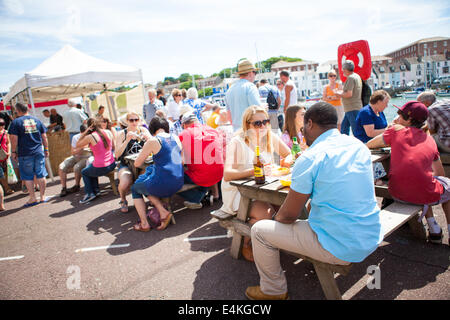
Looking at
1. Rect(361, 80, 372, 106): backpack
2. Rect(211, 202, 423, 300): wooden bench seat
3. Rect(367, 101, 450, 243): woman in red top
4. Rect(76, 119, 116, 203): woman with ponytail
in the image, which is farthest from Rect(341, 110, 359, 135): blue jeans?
Rect(76, 119, 116, 203): woman with ponytail

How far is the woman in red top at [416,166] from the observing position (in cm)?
252

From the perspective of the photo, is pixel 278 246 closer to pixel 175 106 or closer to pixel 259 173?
pixel 259 173

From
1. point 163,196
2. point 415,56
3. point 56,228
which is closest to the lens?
point 163,196

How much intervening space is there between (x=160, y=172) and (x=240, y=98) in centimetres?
184

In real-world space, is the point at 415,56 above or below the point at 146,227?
above

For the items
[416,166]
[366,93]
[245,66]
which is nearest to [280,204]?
[416,166]

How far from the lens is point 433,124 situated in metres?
3.93

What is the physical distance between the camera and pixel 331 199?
68.8 inches

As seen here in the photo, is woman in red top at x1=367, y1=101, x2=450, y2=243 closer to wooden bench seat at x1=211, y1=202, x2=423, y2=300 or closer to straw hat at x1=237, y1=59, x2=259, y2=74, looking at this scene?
wooden bench seat at x1=211, y1=202, x2=423, y2=300

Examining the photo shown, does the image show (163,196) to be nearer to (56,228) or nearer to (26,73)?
(56,228)

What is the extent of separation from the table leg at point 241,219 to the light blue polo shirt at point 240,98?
7.15ft

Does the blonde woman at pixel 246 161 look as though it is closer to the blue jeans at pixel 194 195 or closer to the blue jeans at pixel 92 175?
the blue jeans at pixel 194 195
